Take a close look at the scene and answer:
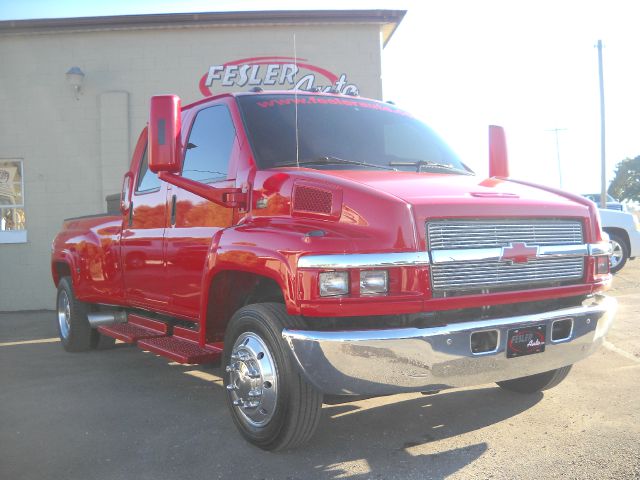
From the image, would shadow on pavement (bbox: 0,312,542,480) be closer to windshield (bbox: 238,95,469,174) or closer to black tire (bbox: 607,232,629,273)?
windshield (bbox: 238,95,469,174)

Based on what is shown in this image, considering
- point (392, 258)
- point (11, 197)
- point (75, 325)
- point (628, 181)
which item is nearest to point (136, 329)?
point (75, 325)

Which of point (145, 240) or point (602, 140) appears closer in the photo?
point (145, 240)

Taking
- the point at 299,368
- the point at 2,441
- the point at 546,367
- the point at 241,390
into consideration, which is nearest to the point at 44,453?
the point at 2,441

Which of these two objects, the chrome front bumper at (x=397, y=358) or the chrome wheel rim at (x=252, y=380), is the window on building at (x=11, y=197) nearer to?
the chrome wheel rim at (x=252, y=380)

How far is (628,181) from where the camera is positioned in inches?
2707

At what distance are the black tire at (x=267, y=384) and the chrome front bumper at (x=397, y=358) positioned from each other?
6.5 inches

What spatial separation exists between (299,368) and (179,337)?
1929 mm

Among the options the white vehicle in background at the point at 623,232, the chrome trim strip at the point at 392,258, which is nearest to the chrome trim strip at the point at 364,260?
the chrome trim strip at the point at 392,258

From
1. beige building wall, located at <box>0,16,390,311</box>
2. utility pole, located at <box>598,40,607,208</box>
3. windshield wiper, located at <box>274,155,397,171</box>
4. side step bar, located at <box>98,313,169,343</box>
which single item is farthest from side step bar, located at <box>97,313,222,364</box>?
utility pole, located at <box>598,40,607,208</box>

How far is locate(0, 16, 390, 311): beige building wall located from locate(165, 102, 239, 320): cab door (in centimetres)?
641

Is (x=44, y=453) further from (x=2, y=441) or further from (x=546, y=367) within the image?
(x=546, y=367)

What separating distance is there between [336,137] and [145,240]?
5.91 feet

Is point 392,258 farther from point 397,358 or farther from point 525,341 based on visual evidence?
point 525,341

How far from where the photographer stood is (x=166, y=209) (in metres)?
4.77
